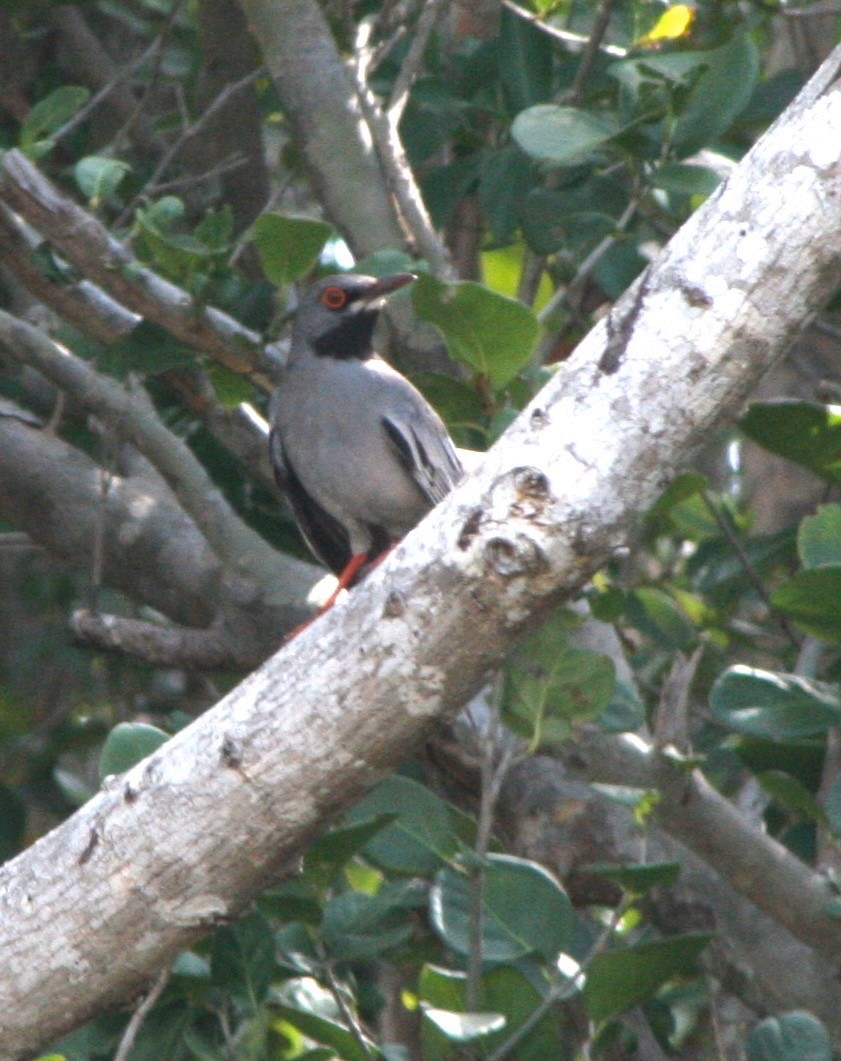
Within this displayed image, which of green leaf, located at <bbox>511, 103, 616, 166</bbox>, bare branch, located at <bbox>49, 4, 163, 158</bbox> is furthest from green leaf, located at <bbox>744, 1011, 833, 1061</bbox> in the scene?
bare branch, located at <bbox>49, 4, 163, 158</bbox>

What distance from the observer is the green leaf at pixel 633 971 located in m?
3.44

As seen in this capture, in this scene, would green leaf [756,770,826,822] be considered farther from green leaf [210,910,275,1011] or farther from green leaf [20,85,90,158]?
green leaf [20,85,90,158]

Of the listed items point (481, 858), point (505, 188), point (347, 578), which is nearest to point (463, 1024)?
point (481, 858)

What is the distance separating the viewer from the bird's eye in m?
5.57

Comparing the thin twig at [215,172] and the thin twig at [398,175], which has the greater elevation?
the thin twig at [398,175]

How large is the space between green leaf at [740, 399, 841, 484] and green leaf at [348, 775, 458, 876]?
4.93 feet

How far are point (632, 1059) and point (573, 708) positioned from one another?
37.8 inches

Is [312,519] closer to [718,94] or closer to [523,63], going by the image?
[523,63]

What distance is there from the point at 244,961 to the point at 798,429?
2.18m

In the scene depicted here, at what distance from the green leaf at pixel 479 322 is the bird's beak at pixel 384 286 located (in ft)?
2.77

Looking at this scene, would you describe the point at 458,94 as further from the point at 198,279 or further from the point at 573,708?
the point at 573,708

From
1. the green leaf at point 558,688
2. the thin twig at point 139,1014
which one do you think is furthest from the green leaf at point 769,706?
the thin twig at point 139,1014

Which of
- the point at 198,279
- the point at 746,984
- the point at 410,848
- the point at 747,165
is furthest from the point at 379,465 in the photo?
the point at 747,165

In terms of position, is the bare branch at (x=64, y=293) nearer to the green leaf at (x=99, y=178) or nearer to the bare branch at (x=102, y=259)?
the bare branch at (x=102, y=259)
